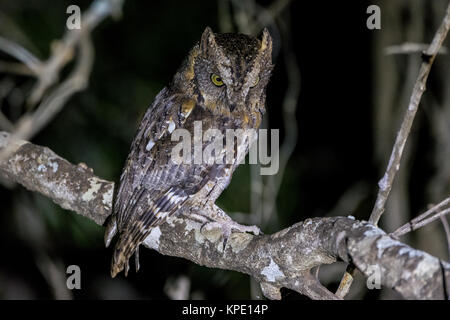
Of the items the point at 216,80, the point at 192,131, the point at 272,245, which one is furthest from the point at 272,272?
the point at 216,80

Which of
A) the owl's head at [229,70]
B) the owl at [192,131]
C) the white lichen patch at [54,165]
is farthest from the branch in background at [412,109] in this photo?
the white lichen patch at [54,165]

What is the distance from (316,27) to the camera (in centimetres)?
598

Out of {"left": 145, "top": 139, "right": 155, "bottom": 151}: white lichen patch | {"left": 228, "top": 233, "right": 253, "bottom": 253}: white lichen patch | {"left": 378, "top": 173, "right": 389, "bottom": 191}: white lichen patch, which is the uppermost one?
{"left": 145, "top": 139, "right": 155, "bottom": 151}: white lichen patch

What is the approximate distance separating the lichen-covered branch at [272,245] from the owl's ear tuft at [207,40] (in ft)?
2.67

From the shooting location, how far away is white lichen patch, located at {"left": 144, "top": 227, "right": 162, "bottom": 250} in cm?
261

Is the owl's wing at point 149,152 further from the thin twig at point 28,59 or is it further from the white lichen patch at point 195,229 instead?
the thin twig at point 28,59

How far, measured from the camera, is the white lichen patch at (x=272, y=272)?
2037 mm

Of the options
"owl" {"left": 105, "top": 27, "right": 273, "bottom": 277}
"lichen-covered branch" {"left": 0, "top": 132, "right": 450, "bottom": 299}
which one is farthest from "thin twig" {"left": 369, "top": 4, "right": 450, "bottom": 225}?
"owl" {"left": 105, "top": 27, "right": 273, "bottom": 277}

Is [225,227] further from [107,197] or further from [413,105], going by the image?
[413,105]

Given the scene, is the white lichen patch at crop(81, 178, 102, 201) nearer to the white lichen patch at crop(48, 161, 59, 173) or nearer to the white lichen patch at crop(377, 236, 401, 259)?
the white lichen patch at crop(48, 161, 59, 173)

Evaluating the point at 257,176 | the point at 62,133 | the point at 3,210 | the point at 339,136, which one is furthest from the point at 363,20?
the point at 3,210

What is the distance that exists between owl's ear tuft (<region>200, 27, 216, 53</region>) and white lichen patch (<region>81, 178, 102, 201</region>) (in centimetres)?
94

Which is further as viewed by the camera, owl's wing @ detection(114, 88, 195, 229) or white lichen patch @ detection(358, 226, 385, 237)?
owl's wing @ detection(114, 88, 195, 229)

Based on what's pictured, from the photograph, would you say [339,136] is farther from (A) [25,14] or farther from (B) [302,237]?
(B) [302,237]
